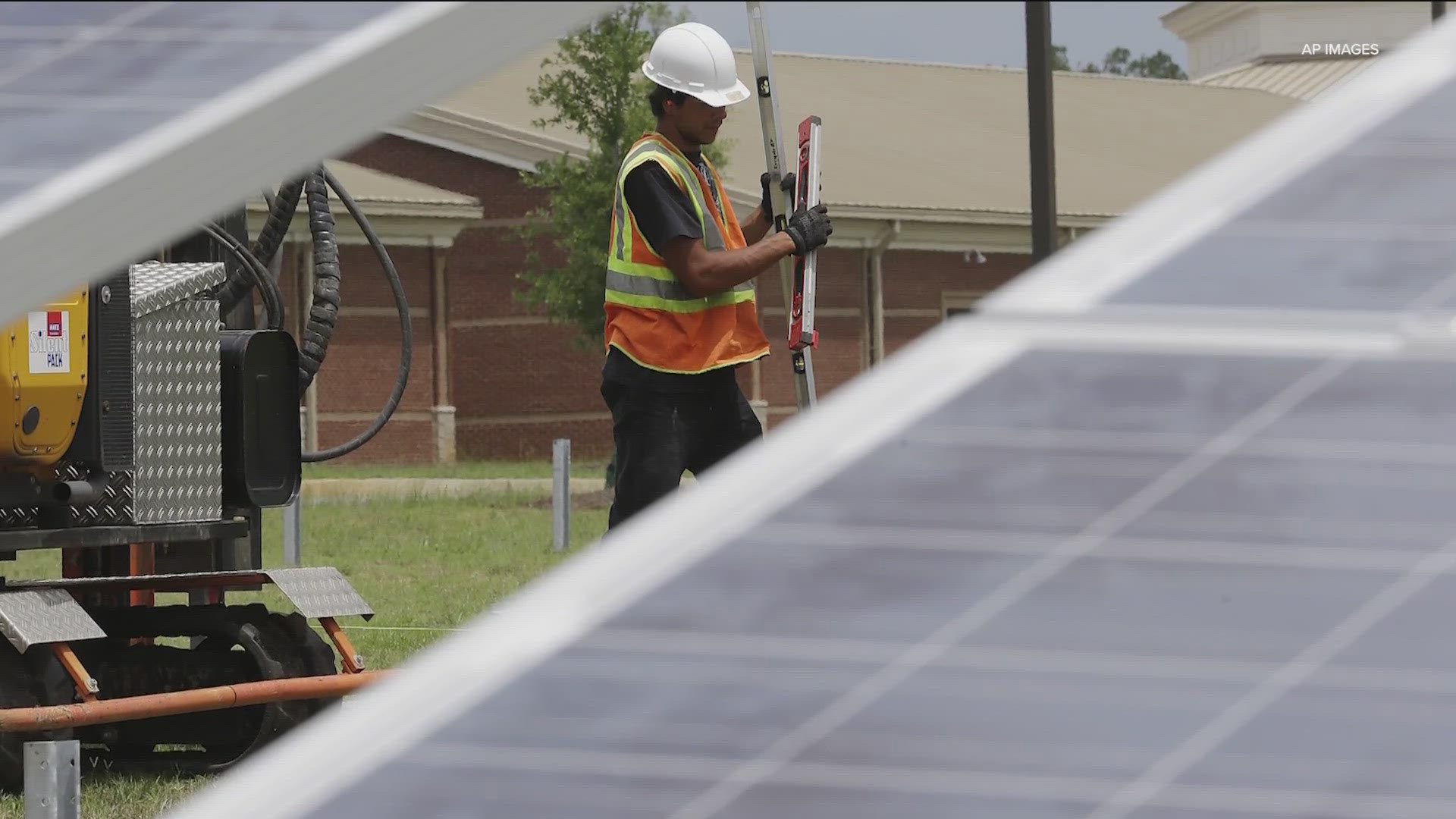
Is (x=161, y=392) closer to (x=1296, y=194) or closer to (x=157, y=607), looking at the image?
(x=157, y=607)

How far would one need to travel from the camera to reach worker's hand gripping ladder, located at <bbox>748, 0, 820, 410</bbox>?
7.34 metres

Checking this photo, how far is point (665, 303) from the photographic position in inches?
256

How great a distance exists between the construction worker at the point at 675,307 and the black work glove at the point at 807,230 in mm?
176

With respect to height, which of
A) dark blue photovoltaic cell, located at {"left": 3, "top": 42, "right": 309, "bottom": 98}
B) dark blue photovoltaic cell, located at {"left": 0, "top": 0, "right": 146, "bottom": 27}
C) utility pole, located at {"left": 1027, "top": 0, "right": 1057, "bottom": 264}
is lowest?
dark blue photovoltaic cell, located at {"left": 3, "top": 42, "right": 309, "bottom": 98}

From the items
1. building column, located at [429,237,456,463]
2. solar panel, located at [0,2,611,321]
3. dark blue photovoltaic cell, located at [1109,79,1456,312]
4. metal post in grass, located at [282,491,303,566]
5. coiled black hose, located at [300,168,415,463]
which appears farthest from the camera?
building column, located at [429,237,456,463]

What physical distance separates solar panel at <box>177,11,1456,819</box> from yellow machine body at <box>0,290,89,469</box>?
5092 mm

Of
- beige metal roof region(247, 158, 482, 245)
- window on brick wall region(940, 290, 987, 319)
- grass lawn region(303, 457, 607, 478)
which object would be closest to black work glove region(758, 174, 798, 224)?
grass lawn region(303, 457, 607, 478)

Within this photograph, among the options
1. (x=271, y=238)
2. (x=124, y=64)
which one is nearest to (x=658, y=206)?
(x=271, y=238)

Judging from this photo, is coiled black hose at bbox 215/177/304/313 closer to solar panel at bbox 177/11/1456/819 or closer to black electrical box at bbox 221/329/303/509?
black electrical box at bbox 221/329/303/509

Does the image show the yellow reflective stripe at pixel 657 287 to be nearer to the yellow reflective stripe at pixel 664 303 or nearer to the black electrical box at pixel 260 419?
the yellow reflective stripe at pixel 664 303

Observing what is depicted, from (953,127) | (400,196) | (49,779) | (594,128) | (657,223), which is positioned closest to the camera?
(49,779)

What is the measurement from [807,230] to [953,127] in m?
31.8

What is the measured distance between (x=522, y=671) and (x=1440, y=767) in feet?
2.68

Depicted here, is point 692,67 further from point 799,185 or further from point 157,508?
point 157,508
